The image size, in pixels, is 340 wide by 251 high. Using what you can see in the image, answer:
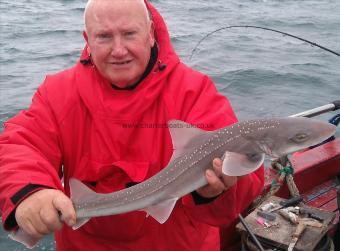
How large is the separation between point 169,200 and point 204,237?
79 cm

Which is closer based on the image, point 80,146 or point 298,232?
point 80,146

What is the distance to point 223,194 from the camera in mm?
2869

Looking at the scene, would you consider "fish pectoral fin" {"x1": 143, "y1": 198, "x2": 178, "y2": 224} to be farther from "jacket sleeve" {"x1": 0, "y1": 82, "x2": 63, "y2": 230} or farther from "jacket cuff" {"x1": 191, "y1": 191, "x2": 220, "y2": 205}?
"jacket sleeve" {"x1": 0, "y1": 82, "x2": 63, "y2": 230}

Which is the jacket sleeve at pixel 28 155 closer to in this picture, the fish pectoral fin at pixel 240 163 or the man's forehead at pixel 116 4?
the man's forehead at pixel 116 4

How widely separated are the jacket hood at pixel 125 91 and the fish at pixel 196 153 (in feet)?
1.75

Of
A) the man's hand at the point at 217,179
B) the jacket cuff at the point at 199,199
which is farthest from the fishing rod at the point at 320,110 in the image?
the man's hand at the point at 217,179

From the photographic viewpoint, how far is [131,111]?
317cm

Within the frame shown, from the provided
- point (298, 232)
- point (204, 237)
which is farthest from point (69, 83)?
point (298, 232)

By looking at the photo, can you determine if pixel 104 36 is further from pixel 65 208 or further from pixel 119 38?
pixel 65 208

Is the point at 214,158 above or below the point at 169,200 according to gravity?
above

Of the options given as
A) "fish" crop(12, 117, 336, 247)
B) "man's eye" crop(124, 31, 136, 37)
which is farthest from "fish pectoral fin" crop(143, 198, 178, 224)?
"man's eye" crop(124, 31, 136, 37)

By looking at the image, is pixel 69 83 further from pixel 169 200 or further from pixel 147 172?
pixel 169 200

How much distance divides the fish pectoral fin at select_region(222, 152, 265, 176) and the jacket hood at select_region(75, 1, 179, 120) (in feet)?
2.78

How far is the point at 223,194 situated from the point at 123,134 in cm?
83
